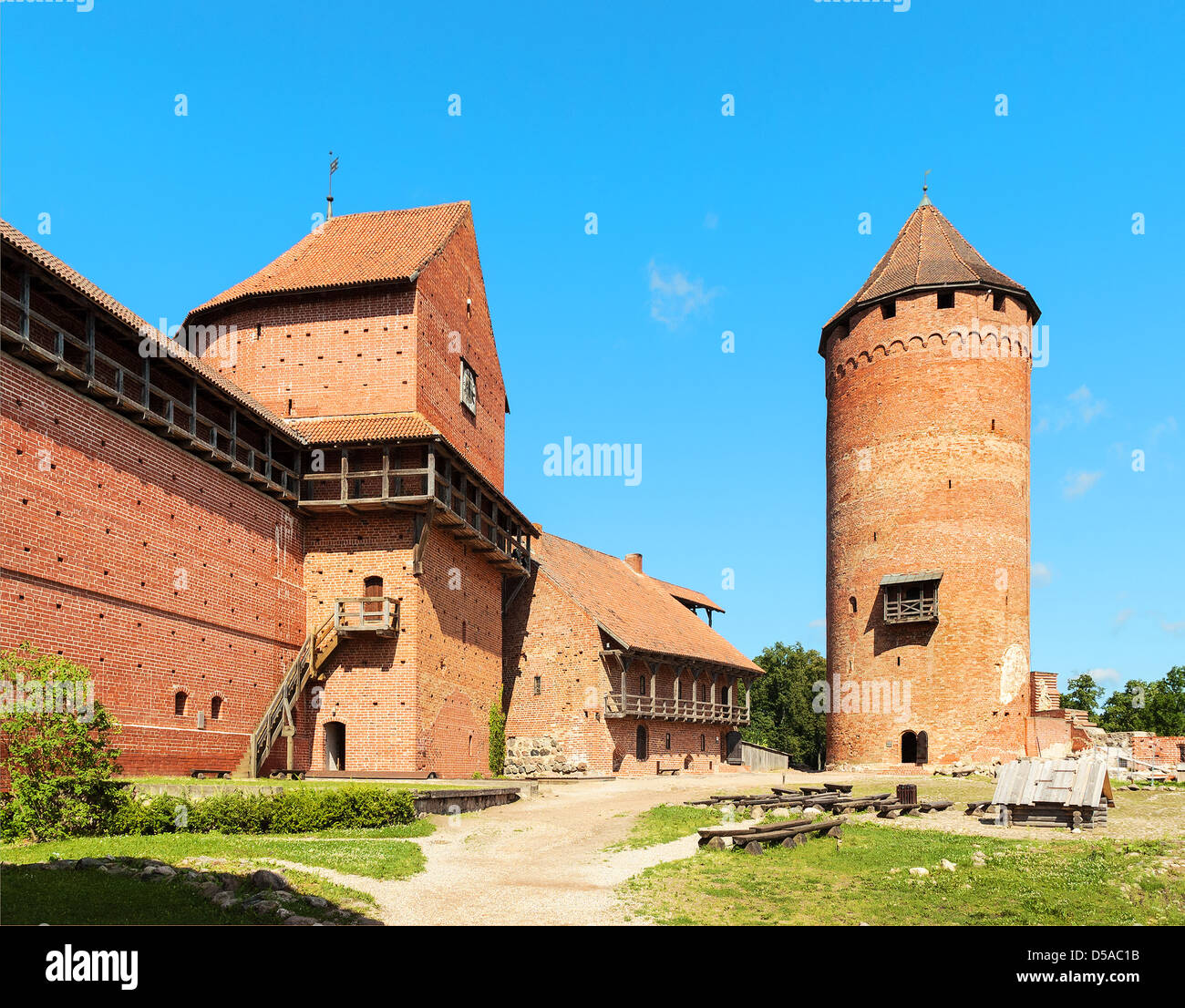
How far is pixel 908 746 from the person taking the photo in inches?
1571

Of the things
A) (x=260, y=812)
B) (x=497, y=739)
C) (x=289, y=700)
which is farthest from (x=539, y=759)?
(x=260, y=812)

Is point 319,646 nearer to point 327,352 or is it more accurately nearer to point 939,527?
point 327,352

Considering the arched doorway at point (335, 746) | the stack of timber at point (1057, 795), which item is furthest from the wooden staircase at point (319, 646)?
the stack of timber at point (1057, 795)

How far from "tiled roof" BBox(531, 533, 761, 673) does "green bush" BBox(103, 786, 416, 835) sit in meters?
17.8

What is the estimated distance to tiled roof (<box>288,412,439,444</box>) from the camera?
83.3 ft

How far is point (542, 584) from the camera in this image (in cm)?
3641

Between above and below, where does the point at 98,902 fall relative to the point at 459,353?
below

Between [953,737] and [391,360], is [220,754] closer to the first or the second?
[391,360]

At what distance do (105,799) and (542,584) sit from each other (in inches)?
848

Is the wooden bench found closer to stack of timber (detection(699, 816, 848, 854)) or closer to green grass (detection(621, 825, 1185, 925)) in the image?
stack of timber (detection(699, 816, 848, 854))

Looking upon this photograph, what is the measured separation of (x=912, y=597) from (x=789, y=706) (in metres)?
27.2

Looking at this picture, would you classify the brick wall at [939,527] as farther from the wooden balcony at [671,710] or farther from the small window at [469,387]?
the small window at [469,387]
